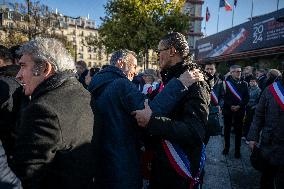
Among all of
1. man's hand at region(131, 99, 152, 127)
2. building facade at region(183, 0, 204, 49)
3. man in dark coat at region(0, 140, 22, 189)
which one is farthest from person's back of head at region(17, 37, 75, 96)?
building facade at region(183, 0, 204, 49)

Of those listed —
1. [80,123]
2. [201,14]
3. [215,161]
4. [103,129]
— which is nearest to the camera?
[80,123]

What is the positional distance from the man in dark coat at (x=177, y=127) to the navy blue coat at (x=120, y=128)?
4.2 inches

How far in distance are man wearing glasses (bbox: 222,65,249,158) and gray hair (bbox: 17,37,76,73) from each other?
5494 millimetres

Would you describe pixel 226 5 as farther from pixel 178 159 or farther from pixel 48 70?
pixel 48 70

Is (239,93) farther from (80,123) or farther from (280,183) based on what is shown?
(80,123)

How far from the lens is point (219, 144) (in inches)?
310

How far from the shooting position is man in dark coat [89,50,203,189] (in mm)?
2287

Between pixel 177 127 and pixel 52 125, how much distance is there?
3.17 ft

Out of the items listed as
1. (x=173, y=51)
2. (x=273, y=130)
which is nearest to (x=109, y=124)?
(x=173, y=51)

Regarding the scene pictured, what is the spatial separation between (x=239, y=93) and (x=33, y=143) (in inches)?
234

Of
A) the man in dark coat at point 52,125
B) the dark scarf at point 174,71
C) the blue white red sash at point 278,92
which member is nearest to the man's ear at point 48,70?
the man in dark coat at point 52,125

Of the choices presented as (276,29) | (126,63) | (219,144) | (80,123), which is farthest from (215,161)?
(276,29)

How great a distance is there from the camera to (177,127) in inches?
87.0

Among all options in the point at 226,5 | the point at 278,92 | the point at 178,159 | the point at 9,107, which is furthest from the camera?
the point at 226,5
